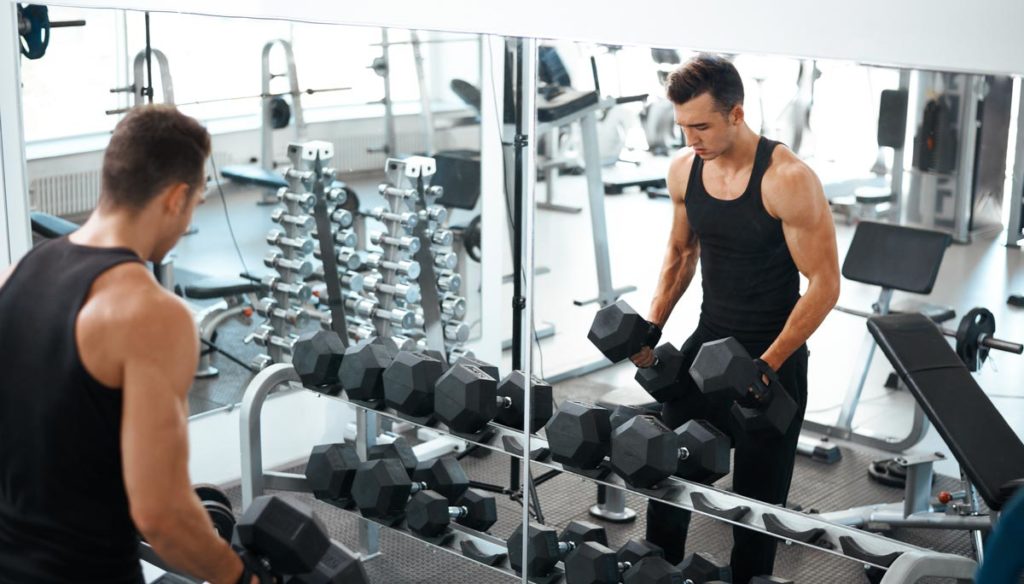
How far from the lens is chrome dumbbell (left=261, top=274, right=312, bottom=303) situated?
383cm

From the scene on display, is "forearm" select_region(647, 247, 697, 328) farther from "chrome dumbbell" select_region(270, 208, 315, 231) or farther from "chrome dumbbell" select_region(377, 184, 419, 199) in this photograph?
"chrome dumbbell" select_region(270, 208, 315, 231)

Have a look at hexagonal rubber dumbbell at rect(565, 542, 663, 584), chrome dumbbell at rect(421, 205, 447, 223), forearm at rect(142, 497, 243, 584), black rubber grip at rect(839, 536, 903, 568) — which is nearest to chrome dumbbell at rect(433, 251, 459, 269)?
chrome dumbbell at rect(421, 205, 447, 223)

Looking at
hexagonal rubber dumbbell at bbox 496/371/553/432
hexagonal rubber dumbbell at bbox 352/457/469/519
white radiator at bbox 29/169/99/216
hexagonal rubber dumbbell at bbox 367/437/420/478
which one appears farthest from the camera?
white radiator at bbox 29/169/99/216

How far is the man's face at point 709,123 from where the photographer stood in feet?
7.54

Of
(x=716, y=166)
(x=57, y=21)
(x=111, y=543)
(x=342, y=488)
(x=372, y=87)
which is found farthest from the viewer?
(x=372, y=87)

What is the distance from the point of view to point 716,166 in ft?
7.75

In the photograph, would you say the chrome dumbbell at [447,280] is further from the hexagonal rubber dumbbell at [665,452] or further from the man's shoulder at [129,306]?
the man's shoulder at [129,306]

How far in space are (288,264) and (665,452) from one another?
1926 mm

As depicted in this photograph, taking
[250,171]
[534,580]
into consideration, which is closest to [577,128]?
[250,171]

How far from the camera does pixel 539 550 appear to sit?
249cm

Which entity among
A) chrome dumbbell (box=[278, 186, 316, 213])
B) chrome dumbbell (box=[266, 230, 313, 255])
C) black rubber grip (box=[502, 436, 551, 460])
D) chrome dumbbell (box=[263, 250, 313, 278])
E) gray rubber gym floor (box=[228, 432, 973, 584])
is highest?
chrome dumbbell (box=[278, 186, 316, 213])

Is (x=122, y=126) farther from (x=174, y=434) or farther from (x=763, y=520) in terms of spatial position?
(x=763, y=520)

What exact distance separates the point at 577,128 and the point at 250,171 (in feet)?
3.77

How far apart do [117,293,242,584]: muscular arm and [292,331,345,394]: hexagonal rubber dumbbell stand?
1082 mm
